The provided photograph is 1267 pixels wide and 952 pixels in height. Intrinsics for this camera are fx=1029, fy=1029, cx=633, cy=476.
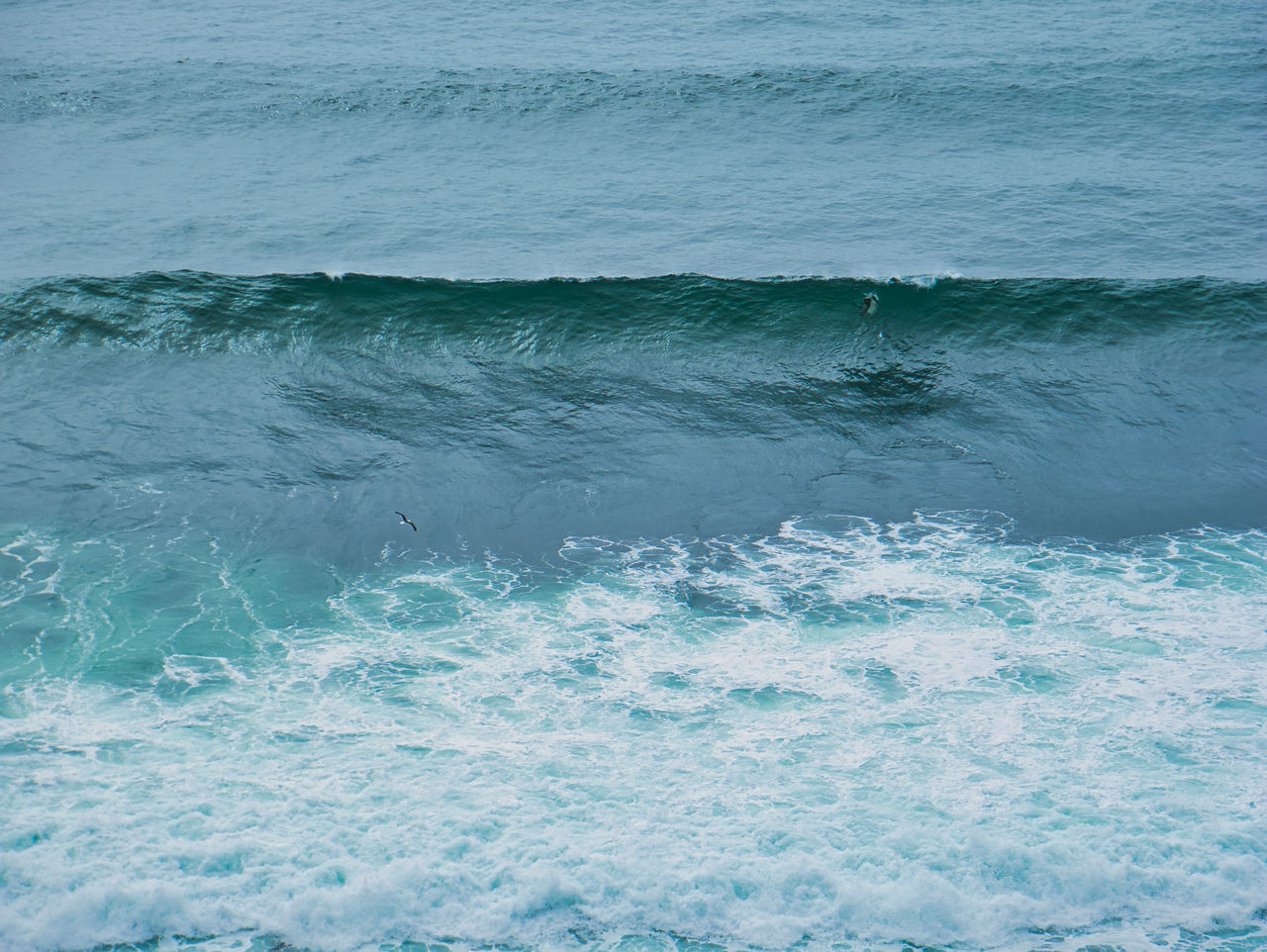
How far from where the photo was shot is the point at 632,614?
9.70 m

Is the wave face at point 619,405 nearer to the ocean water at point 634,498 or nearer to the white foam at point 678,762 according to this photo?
the ocean water at point 634,498

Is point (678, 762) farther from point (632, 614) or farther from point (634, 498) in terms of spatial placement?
point (634, 498)

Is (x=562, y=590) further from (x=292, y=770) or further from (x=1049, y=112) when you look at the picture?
(x=1049, y=112)

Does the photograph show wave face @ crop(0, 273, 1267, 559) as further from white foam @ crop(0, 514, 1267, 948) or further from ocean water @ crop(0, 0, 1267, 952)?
white foam @ crop(0, 514, 1267, 948)

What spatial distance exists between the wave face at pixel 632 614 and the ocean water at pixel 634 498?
0.05 m

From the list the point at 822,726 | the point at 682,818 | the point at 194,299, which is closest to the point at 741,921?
the point at 682,818

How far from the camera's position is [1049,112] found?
19312mm

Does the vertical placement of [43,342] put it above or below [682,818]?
above

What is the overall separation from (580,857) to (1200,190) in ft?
51.1

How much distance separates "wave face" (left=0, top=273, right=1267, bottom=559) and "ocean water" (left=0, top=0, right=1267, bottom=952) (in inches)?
2.7

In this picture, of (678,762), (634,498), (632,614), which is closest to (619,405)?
(634,498)

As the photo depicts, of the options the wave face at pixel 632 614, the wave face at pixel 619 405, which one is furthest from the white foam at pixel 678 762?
the wave face at pixel 619 405

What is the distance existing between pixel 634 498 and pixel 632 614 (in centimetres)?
216

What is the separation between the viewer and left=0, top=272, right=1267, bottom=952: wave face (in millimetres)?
7082
